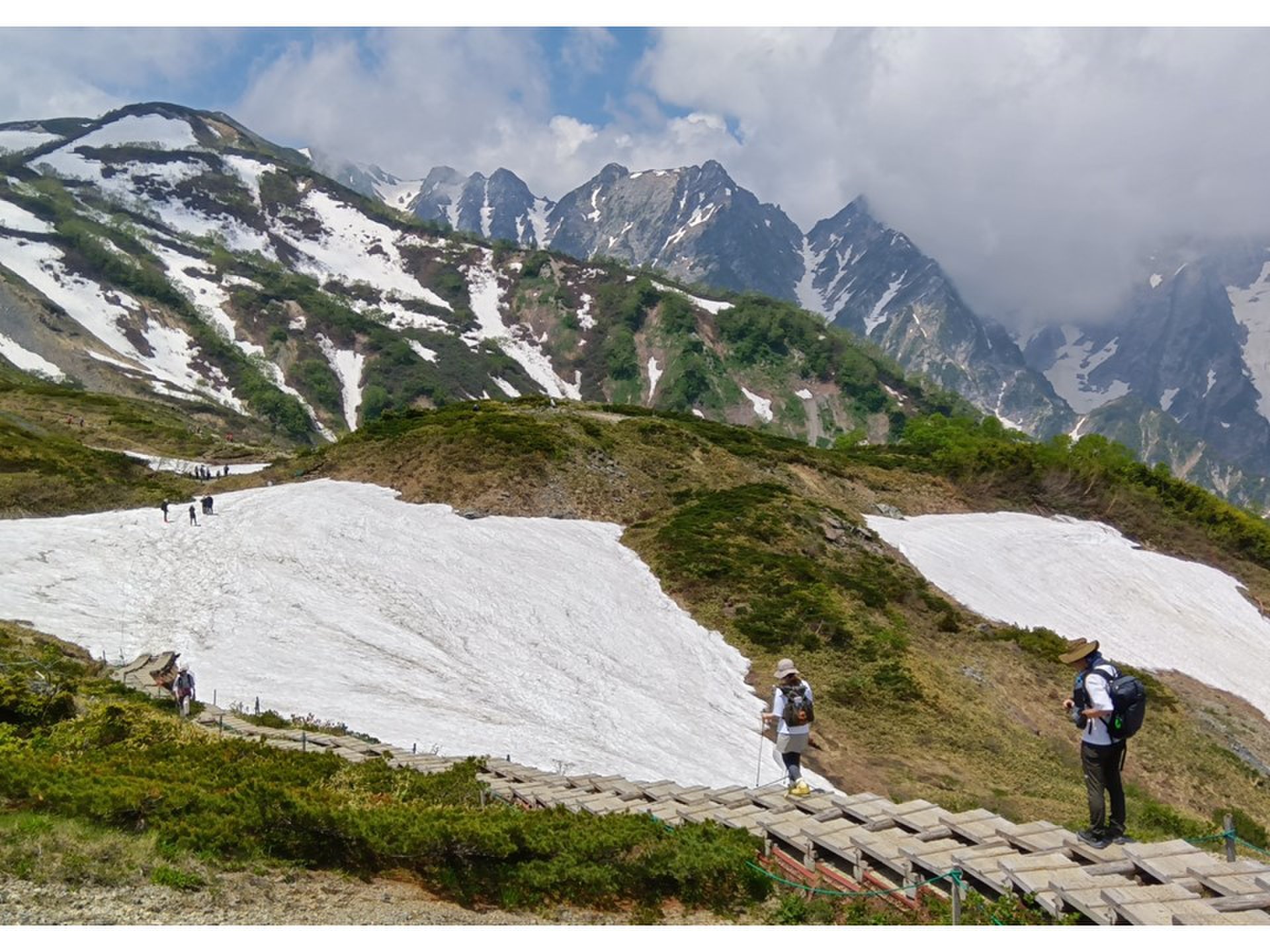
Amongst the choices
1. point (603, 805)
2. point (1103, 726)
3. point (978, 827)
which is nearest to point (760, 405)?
point (603, 805)

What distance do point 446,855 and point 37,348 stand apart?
166 metres

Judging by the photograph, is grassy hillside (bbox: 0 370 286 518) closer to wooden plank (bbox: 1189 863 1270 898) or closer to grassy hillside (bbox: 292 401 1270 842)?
grassy hillside (bbox: 292 401 1270 842)

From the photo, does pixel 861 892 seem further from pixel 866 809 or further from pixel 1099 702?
pixel 1099 702

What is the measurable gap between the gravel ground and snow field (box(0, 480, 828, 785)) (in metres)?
10.7

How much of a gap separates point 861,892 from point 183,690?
15.0 metres

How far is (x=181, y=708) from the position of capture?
17.8 metres

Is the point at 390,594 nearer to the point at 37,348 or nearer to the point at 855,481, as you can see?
the point at 855,481

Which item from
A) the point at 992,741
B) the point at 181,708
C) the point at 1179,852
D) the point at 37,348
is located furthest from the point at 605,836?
the point at 37,348

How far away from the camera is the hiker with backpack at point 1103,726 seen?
9.45m

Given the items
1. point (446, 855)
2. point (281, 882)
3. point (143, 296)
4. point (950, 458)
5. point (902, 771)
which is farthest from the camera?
point (143, 296)

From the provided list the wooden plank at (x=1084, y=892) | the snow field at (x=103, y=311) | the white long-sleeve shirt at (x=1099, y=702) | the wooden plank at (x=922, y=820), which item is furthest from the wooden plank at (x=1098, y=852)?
the snow field at (x=103, y=311)

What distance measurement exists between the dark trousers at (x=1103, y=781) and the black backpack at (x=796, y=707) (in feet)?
13.4

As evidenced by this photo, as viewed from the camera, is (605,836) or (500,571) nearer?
(605,836)

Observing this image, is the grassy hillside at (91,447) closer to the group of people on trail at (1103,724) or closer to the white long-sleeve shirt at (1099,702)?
the group of people on trail at (1103,724)
